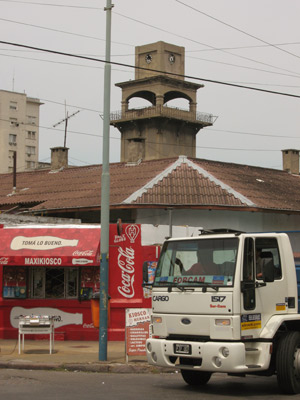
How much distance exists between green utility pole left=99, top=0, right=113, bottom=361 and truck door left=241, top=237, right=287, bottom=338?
16.1 feet

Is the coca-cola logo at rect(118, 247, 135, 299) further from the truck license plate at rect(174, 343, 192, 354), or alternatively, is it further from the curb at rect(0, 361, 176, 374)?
the truck license plate at rect(174, 343, 192, 354)

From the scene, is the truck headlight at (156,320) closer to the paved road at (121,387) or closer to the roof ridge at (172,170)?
the paved road at (121,387)

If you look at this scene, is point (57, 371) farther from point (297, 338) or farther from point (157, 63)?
point (157, 63)

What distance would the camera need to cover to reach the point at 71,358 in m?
16.1

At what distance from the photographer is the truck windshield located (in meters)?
11.6

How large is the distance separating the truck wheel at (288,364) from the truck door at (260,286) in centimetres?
44

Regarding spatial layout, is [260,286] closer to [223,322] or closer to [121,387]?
[223,322]

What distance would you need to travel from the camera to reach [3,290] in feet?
66.3

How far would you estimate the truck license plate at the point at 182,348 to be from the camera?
11.6 metres

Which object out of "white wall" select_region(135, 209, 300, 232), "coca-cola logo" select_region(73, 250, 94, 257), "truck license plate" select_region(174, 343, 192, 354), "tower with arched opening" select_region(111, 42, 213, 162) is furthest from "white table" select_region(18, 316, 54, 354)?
"tower with arched opening" select_region(111, 42, 213, 162)

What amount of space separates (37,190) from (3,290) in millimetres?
15574

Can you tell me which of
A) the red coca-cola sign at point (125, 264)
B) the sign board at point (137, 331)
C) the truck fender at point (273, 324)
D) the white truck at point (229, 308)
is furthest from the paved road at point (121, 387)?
the red coca-cola sign at point (125, 264)

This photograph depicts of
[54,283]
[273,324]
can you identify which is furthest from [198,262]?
[54,283]

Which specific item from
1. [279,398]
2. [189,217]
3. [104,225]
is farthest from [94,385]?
[189,217]
